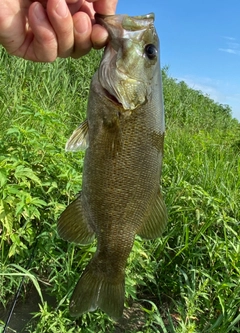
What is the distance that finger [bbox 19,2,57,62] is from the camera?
5.22 ft

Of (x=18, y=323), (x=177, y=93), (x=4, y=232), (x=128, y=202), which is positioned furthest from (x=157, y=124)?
(x=177, y=93)

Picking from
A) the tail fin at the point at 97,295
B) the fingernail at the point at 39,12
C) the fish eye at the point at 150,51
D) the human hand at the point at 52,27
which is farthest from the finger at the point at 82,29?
the tail fin at the point at 97,295

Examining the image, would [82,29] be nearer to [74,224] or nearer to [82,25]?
[82,25]

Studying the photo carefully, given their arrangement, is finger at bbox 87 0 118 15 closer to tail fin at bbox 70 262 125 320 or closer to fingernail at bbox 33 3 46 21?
fingernail at bbox 33 3 46 21

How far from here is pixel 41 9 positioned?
159 centimetres

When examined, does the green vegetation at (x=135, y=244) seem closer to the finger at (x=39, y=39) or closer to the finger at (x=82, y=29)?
the finger at (x=39, y=39)

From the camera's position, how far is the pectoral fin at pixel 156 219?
1.86 meters

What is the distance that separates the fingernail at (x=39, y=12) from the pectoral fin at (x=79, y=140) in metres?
0.44

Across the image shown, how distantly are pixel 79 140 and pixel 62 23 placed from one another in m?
0.45

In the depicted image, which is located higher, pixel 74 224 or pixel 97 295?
pixel 74 224

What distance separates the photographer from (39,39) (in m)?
1.68

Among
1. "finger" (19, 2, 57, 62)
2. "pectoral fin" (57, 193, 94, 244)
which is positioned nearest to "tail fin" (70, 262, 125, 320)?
"pectoral fin" (57, 193, 94, 244)

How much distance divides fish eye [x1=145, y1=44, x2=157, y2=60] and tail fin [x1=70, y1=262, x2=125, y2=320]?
98 cm

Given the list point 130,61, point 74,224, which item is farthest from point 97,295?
point 130,61
